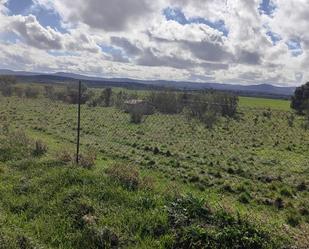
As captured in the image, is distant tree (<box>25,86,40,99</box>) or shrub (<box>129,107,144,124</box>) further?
distant tree (<box>25,86,40,99</box>)

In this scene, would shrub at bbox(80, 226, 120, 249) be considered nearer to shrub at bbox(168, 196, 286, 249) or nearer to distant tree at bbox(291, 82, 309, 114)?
shrub at bbox(168, 196, 286, 249)

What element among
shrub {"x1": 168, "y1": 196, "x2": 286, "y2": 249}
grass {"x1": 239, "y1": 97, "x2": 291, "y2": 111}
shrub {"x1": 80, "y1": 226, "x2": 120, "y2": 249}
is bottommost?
grass {"x1": 239, "y1": 97, "x2": 291, "y2": 111}

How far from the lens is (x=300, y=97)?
7225cm

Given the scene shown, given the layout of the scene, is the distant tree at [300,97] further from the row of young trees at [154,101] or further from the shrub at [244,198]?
the shrub at [244,198]

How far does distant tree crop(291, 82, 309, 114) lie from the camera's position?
70875 mm

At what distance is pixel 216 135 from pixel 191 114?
8095 mm

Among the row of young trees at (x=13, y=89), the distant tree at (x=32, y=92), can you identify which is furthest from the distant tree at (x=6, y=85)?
the distant tree at (x=32, y=92)

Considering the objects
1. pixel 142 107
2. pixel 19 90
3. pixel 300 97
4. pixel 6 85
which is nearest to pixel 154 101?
pixel 142 107

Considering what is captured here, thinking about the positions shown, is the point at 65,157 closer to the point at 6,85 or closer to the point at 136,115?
the point at 136,115

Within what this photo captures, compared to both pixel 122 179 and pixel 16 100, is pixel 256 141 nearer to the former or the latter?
pixel 122 179

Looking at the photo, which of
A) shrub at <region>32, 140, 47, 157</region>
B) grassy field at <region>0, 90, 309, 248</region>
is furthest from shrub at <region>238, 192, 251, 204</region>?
shrub at <region>32, 140, 47, 157</region>

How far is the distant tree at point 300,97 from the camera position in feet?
233

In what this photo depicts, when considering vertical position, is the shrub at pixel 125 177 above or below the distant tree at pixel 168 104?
above

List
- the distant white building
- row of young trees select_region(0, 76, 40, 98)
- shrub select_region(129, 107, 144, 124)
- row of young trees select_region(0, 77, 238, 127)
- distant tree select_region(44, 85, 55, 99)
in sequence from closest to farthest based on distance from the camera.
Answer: shrub select_region(129, 107, 144, 124) < the distant white building < row of young trees select_region(0, 77, 238, 127) < distant tree select_region(44, 85, 55, 99) < row of young trees select_region(0, 76, 40, 98)
